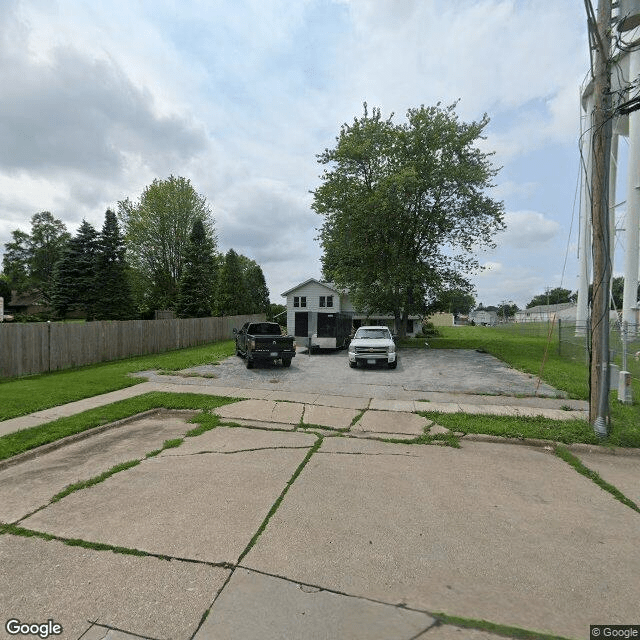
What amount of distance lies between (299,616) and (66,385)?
1044 cm

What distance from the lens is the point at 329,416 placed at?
7242mm

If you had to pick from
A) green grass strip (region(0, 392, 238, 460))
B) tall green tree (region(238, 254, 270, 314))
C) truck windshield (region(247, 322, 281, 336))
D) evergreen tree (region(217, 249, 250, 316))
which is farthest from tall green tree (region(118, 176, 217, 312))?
green grass strip (region(0, 392, 238, 460))

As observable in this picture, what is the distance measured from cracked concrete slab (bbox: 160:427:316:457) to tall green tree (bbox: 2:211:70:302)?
54077 mm

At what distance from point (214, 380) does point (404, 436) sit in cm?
715

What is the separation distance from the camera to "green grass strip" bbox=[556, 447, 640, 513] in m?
3.90

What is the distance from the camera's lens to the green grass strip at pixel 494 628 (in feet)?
6.95

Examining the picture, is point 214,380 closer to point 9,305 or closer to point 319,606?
point 319,606

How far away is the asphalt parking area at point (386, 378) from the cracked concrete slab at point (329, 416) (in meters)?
1.63

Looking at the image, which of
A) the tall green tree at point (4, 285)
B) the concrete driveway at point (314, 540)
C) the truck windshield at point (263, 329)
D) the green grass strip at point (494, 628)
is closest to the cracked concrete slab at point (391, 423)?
the concrete driveway at point (314, 540)

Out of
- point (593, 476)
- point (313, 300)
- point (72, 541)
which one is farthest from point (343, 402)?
point (313, 300)

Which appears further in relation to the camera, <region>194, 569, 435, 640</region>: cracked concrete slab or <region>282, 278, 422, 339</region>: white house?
<region>282, 278, 422, 339</region>: white house

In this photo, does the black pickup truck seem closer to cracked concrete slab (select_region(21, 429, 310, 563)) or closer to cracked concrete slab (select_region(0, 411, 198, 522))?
cracked concrete slab (select_region(0, 411, 198, 522))

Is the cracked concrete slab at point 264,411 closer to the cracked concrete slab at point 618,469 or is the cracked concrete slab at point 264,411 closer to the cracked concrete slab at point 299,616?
the cracked concrete slab at point 299,616

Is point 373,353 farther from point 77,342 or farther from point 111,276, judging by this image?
point 111,276
